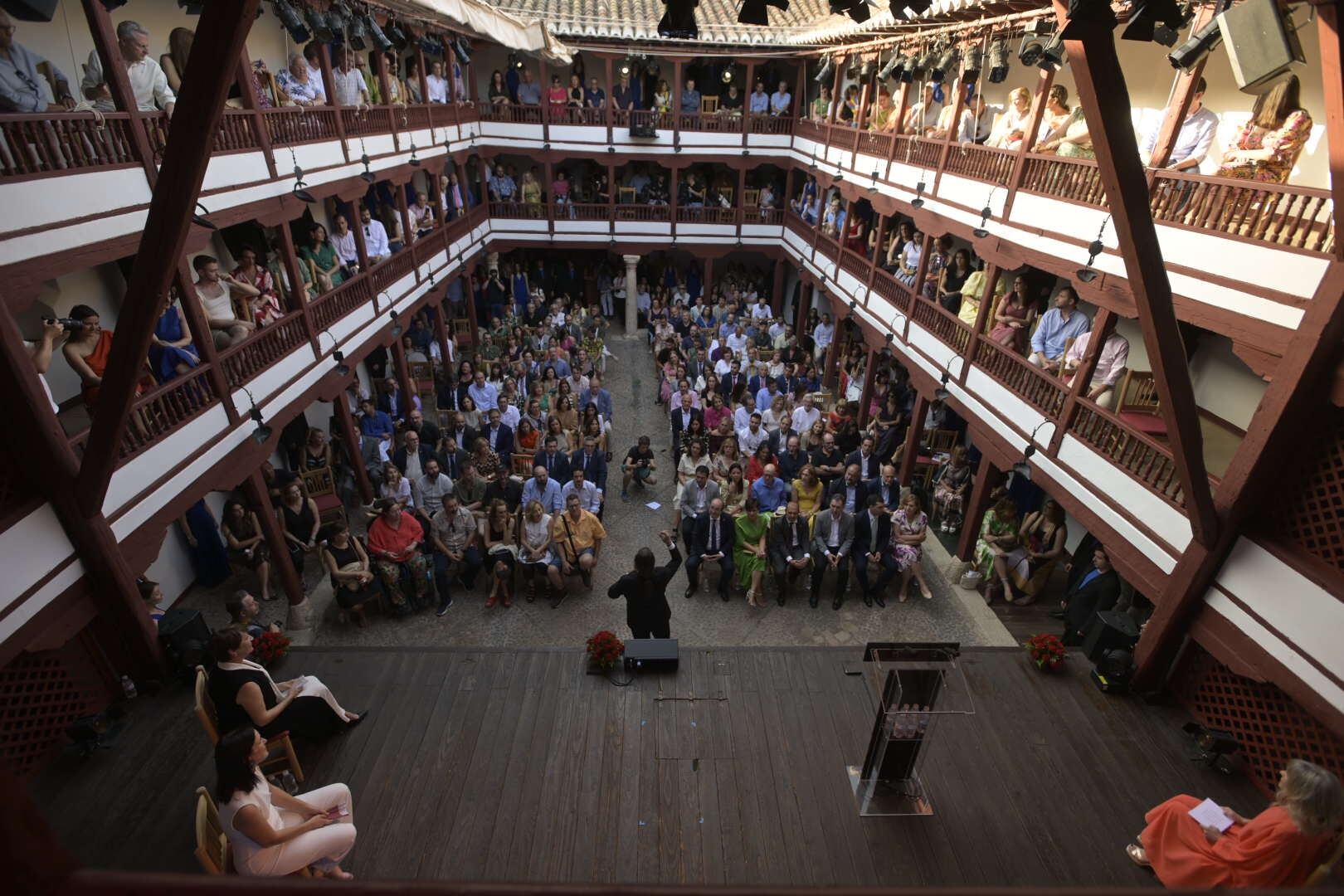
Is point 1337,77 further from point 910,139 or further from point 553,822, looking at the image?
point 910,139

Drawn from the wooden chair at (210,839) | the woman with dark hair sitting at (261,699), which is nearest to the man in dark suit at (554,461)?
the woman with dark hair sitting at (261,699)

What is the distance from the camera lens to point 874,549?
9469 millimetres

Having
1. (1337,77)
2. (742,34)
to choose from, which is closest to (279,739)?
(1337,77)

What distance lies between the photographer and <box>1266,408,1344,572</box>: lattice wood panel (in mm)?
5160

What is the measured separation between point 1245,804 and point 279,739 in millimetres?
7729

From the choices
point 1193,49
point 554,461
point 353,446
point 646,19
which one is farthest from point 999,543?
point 646,19

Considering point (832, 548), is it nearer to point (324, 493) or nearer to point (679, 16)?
point (679, 16)

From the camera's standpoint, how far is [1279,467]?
5516 mm

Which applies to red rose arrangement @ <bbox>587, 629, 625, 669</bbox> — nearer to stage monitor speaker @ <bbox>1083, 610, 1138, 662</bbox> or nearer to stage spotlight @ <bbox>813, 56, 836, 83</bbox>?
stage monitor speaker @ <bbox>1083, 610, 1138, 662</bbox>

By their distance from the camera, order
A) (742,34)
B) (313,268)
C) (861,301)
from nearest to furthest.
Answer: (313,268) < (861,301) < (742,34)

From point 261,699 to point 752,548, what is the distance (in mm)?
6063

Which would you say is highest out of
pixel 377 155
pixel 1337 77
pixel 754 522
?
pixel 1337 77

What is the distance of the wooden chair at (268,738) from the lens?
522 centimetres

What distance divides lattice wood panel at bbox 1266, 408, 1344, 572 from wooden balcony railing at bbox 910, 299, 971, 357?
17.2ft
